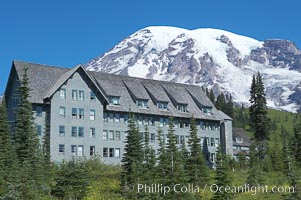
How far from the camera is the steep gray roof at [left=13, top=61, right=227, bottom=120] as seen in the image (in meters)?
72.8

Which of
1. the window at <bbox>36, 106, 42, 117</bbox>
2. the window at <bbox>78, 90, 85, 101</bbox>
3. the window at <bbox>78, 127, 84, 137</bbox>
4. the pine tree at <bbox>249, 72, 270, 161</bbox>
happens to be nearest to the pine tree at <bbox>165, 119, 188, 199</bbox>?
the window at <bbox>36, 106, 42, 117</bbox>

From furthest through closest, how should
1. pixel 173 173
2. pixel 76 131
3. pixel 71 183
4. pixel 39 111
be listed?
pixel 76 131 → pixel 39 111 → pixel 71 183 → pixel 173 173

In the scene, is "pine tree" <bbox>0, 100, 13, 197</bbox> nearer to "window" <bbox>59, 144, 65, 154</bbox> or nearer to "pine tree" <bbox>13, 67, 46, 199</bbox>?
"pine tree" <bbox>13, 67, 46, 199</bbox>

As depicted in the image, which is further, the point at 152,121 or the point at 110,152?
the point at 152,121

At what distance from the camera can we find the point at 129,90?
83.9 m

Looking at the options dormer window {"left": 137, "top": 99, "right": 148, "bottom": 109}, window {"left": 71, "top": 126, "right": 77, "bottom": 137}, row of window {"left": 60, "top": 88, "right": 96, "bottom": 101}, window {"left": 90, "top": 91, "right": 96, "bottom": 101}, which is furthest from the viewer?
dormer window {"left": 137, "top": 99, "right": 148, "bottom": 109}

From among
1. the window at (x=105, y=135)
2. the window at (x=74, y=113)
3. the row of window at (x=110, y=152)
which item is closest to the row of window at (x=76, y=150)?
the row of window at (x=110, y=152)

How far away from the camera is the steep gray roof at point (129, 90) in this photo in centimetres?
7275

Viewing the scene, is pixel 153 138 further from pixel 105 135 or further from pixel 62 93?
pixel 62 93

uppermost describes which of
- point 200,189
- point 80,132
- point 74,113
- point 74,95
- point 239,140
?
point 74,95

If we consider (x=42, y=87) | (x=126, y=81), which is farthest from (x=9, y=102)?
(x=126, y=81)

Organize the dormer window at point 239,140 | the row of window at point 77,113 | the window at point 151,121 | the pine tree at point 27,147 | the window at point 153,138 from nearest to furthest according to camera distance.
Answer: the pine tree at point 27,147, the row of window at point 77,113, the window at point 153,138, the window at point 151,121, the dormer window at point 239,140

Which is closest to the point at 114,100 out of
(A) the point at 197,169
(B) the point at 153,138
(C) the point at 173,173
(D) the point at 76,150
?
(B) the point at 153,138

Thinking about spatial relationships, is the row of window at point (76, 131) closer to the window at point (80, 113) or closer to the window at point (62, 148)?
the window at point (62, 148)
